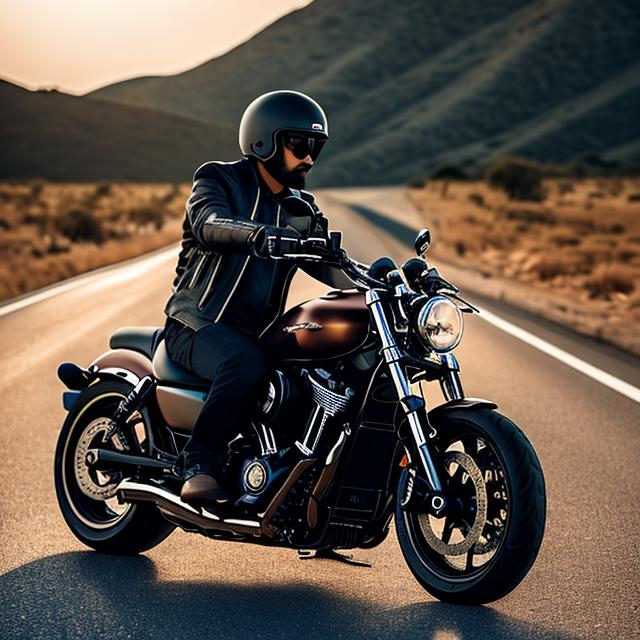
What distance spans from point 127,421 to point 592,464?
3228 millimetres

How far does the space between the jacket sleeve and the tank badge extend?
0.37 m

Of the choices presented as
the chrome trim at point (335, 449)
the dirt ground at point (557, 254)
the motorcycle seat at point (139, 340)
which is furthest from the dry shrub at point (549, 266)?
the chrome trim at point (335, 449)

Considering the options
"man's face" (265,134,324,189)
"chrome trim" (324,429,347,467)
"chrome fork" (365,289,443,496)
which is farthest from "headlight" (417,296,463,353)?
"man's face" (265,134,324,189)

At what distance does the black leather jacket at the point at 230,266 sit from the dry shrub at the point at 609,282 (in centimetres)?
1374

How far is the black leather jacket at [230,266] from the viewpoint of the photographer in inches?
199

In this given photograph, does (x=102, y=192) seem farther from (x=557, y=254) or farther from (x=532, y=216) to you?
(x=557, y=254)

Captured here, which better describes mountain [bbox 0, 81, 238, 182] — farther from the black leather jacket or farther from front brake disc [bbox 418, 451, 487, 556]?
front brake disc [bbox 418, 451, 487, 556]

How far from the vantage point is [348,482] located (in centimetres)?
470

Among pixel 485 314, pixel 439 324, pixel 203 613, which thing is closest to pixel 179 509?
pixel 203 613

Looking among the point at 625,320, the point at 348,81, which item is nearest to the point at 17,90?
the point at 348,81

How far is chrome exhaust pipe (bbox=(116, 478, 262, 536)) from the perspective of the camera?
16.0 feet

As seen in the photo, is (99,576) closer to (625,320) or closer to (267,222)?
(267,222)

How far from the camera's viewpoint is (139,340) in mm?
5852

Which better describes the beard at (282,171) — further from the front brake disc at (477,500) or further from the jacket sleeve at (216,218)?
the front brake disc at (477,500)
